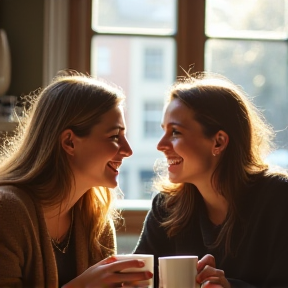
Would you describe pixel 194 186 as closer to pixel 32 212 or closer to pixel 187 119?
pixel 187 119

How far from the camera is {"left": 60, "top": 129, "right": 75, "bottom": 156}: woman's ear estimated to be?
1.64 meters

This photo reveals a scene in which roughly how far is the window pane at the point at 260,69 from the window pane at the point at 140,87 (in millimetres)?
232

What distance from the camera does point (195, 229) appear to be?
6.04 feet

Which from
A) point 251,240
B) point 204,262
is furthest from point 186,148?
point 204,262

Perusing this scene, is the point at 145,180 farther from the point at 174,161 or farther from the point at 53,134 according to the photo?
the point at 53,134

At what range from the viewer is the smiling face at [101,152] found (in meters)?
1.67

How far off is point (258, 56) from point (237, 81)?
0.53ft

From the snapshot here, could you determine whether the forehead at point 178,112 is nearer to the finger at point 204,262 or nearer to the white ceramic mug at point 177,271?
the finger at point 204,262

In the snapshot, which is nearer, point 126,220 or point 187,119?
point 187,119

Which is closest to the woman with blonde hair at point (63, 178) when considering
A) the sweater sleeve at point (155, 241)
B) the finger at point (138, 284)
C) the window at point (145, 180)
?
the sweater sleeve at point (155, 241)

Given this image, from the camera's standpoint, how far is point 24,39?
274cm

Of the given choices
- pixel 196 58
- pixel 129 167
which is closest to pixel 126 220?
pixel 129 167

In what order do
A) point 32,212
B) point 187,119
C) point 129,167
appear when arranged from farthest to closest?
1. point 129,167
2. point 187,119
3. point 32,212

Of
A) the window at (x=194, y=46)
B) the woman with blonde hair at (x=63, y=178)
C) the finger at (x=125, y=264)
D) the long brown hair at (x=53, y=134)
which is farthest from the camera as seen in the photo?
the window at (x=194, y=46)
